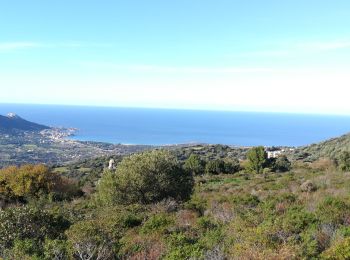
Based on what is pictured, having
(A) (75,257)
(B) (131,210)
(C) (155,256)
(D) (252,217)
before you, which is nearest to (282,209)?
(D) (252,217)

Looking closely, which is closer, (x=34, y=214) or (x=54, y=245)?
(x=54, y=245)

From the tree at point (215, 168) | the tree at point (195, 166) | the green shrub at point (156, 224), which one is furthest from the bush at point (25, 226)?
the tree at point (195, 166)

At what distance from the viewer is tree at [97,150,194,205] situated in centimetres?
2108

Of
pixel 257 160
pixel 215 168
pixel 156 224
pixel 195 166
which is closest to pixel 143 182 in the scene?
pixel 156 224

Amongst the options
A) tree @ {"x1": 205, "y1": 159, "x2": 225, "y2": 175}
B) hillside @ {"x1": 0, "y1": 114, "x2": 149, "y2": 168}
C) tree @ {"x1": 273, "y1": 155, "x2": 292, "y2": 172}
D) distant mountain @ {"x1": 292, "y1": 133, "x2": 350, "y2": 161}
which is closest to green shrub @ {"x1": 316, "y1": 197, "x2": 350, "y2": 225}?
tree @ {"x1": 273, "y1": 155, "x2": 292, "y2": 172}

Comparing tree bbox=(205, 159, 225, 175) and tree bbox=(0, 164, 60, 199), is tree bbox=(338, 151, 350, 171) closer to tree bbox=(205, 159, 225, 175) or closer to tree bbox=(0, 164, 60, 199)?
tree bbox=(205, 159, 225, 175)

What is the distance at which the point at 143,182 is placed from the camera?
69.3 ft

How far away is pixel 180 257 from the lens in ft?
28.1

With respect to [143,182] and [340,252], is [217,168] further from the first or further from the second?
[340,252]

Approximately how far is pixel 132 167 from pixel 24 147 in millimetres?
141665

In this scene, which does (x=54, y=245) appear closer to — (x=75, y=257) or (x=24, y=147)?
(x=75, y=257)

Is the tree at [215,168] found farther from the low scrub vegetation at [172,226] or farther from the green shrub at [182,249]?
the green shrub at [182,249]

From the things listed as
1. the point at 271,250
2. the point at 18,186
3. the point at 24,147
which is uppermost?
the point at 271,250

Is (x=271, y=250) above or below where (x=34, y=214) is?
above
